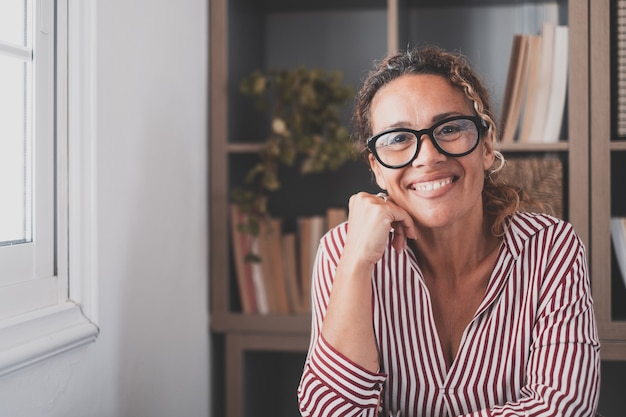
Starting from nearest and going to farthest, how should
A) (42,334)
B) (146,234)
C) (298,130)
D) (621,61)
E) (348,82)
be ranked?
1. (42,334)
2. (146,234)
3. (621,61)
4. (298,130)
5. (348,82)

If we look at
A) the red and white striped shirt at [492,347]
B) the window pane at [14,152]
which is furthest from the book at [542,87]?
the window pane at [14,152]

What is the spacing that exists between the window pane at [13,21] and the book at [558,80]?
1307 millimetres

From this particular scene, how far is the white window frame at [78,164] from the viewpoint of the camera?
4.09 ft

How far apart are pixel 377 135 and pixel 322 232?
74 centimetres

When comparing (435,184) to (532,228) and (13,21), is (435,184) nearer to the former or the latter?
(532,228)

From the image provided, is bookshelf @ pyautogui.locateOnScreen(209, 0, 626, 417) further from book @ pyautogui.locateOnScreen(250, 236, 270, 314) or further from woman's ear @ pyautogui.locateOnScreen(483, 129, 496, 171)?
woman's ear @ pyautogui.locateOnScreen(483, 129, 496, 171)

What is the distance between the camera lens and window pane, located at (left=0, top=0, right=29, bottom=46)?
1.13 metres

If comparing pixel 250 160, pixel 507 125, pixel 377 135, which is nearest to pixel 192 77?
pixel 250 160

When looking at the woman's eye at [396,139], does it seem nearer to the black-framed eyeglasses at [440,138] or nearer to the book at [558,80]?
the black-framed eyeglasses at [440,138]

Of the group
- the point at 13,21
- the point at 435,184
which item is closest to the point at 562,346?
the point at 435,184

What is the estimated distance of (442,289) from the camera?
4.44ft

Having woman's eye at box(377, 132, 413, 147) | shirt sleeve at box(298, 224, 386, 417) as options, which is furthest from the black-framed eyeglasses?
shirt sleeve at box(298, 224, 386, 417)

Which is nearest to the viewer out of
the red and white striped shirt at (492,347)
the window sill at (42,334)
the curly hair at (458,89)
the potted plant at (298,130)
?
the window sill at (42,334)

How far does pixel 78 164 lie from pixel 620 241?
1369 millimetres
